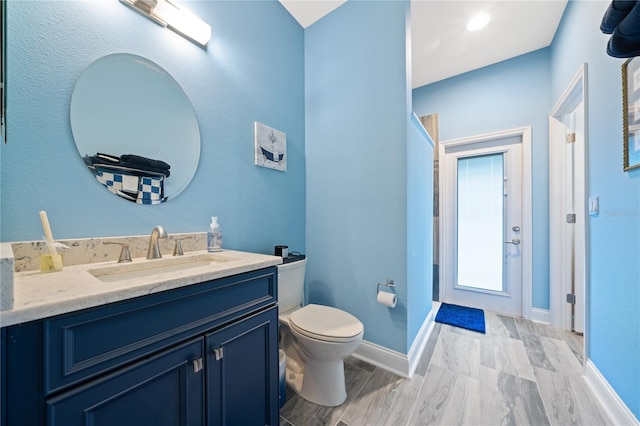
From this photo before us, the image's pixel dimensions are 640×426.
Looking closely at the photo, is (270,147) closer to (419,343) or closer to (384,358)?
(384,358)

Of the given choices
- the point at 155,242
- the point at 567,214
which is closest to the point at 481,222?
the point at 567,214

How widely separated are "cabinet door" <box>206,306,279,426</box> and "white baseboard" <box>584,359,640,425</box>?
1.69m

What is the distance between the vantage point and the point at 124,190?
3.62 feet

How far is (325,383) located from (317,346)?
269 mm

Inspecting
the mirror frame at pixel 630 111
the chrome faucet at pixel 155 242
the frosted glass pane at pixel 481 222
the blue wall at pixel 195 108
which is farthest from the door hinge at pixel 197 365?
the frosted glass pane at pixel 481 222

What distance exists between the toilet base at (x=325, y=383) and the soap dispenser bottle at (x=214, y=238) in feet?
2.90

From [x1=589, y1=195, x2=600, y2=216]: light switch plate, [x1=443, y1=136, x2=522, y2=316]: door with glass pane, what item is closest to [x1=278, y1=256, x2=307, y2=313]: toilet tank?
[x1=589, y1=195, x2=600, y2=216]: light switch plate

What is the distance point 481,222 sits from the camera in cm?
269

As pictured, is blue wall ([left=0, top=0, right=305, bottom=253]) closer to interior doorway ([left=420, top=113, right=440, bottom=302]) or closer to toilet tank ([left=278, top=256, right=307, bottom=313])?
toilet tank ([left=278, top=256, right=307, bottom=313])

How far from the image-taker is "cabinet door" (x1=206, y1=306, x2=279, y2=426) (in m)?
0.84

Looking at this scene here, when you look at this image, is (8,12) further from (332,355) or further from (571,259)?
(571,259)

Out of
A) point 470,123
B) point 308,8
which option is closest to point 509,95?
point 470,123

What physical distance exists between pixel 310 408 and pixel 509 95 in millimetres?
3425

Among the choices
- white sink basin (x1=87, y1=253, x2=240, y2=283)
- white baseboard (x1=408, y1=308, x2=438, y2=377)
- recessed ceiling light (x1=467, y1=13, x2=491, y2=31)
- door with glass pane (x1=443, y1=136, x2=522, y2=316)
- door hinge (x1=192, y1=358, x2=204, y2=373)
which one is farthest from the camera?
door with glass pane (x1=443, y1=136, x2=522, y2=316)
